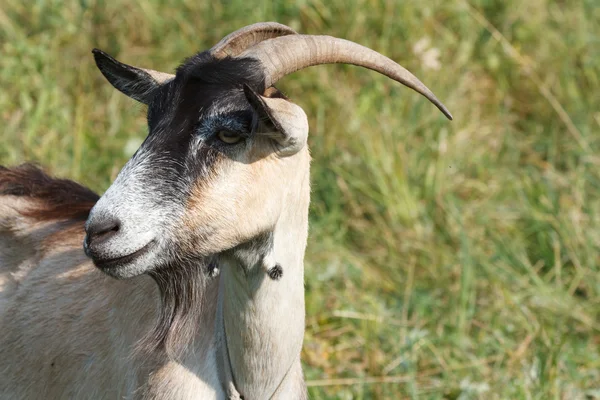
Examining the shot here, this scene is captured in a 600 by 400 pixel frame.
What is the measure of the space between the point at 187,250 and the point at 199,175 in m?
0.23

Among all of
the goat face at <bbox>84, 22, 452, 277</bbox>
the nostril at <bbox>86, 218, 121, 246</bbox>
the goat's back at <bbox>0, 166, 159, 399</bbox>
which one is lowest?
the goat's back at <bbox>0, 166, 159, 399</bbox>

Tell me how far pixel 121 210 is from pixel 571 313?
3.37m

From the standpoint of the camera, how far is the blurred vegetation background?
A: 16.5ft

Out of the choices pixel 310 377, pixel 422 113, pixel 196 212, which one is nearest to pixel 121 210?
pixel 196 212

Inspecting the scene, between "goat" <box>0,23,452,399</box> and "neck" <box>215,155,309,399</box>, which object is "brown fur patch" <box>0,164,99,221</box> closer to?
"goat" <box>0,23,452,399</box>

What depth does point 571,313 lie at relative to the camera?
5.30 m

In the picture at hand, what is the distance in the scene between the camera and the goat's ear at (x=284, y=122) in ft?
8.81

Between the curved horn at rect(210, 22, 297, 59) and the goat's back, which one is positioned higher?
the curved horn at rect(210, 22, 297, 59)

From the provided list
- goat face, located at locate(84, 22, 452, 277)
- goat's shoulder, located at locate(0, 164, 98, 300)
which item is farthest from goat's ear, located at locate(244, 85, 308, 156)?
goat's shoulder, located at locate(0, 164, 98, 300)

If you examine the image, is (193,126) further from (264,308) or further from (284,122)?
(264,308)

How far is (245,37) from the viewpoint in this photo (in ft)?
10.5

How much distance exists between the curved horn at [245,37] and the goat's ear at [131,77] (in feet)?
0.75

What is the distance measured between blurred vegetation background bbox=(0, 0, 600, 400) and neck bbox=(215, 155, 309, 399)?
1.43 meters

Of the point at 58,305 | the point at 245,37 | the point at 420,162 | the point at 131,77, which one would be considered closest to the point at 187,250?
the point at 131,77
